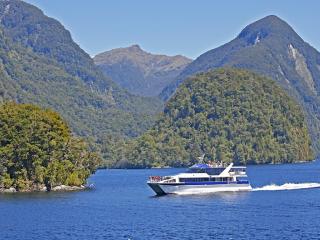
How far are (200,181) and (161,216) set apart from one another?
3807cm

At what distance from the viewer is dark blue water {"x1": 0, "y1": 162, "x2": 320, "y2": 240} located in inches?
3798

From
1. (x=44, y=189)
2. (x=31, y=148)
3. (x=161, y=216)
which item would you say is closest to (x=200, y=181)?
(x=44, y=189)

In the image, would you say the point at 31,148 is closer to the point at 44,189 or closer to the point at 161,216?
the point at 44,189

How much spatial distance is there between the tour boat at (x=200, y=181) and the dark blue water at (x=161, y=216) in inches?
130

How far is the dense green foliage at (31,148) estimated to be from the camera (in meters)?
158

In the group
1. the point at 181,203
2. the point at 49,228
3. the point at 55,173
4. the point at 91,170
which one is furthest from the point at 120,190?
the point at 49,228

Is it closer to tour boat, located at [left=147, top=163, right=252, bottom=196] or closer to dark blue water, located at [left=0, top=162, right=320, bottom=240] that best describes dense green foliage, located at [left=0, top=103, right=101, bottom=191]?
dark blue water, located at [left=0, top=162, right=320, bottom=240]

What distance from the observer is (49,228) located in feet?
339

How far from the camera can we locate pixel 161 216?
375 feet

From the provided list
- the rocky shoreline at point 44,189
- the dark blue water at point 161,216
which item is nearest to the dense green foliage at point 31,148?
the rocky shoreline at point 44,189

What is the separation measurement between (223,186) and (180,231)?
57.4 metres

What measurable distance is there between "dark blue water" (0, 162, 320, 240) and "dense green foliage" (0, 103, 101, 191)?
7486mm

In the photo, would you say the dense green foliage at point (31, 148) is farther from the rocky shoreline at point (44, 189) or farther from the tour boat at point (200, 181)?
the tour boat at point (200, 181)

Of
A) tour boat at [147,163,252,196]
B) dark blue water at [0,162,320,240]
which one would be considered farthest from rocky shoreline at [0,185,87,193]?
tour boat at [147,163,252,196]
